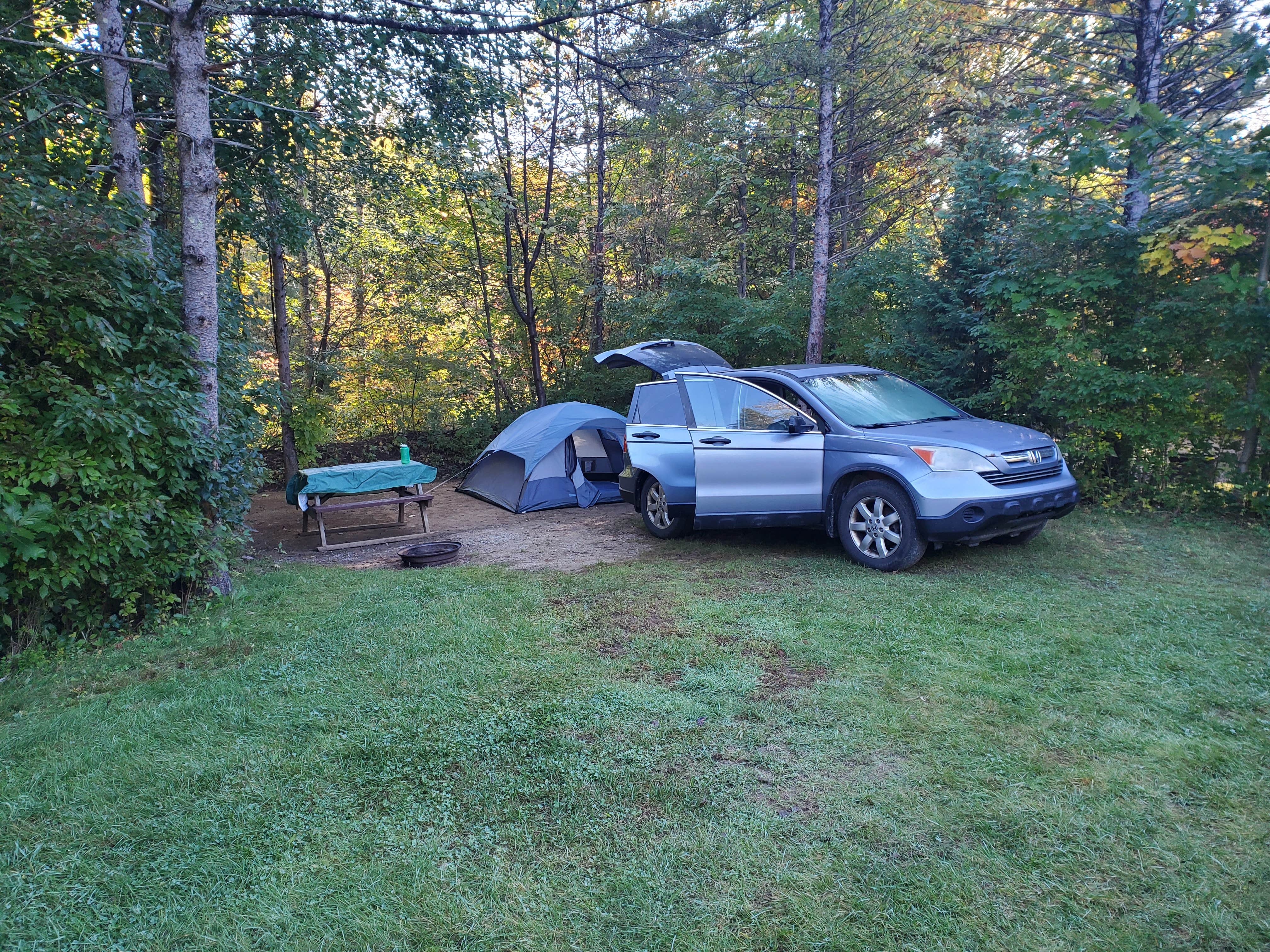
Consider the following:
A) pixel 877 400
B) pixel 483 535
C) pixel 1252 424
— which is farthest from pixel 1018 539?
pixel 483 535

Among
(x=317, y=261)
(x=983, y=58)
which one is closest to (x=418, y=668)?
(x=317, y=261)

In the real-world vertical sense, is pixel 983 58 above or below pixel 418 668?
above

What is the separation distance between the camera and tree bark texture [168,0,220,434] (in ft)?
16.8

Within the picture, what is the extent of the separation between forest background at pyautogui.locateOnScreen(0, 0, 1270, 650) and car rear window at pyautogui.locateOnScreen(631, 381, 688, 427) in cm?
269

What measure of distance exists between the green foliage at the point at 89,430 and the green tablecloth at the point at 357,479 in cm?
271

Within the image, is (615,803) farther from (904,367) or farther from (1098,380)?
(904,367)

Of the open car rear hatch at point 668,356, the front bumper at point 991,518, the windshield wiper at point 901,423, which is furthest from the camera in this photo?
the open car rear hatch at point 668,356

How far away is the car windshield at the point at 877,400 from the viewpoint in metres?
6.16

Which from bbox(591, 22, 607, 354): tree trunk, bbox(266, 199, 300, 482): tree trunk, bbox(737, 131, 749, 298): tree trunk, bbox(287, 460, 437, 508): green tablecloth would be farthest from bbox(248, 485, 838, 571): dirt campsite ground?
bbox(737, 131, 749, 298): tree trunk

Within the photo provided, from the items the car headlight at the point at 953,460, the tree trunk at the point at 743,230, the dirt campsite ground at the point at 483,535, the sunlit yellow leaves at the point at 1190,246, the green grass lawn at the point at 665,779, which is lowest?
the green grass lawn at the point at 665,779

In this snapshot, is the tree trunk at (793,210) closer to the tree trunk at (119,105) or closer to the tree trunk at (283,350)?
the tree trunk at (283,350)

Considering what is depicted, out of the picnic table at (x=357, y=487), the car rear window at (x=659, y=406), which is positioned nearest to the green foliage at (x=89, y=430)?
the picnic table at (x=357, y=487)

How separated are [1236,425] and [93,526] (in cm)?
914

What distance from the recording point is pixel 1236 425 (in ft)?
22.1
